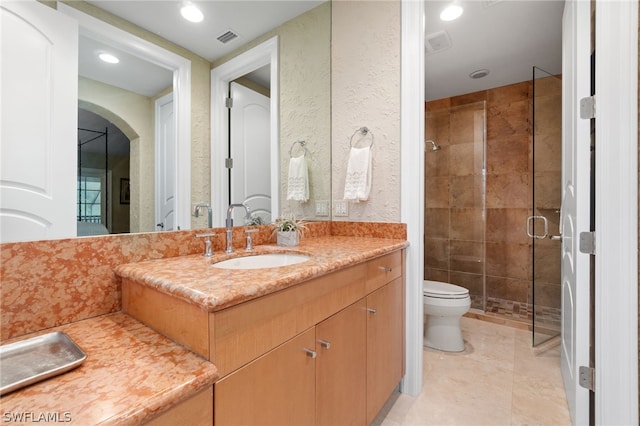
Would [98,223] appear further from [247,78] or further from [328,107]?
Result: [328,107]

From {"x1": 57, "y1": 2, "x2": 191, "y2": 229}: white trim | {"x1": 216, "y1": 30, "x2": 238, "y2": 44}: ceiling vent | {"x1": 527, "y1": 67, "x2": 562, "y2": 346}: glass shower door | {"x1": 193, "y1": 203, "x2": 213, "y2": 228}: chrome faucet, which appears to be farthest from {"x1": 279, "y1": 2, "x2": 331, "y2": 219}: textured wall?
{"x1": 527, "y1": 67, "x2": 562, "y2": 346}: glass shower door

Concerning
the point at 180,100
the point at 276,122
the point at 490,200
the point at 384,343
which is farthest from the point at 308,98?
the point at 490,200

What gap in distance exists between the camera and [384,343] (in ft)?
4.54

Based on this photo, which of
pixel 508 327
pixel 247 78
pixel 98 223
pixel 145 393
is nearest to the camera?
pixel 145 393

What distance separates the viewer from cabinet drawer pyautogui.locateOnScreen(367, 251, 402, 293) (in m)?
1.28

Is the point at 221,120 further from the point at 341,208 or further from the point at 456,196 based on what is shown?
the point at 456,196

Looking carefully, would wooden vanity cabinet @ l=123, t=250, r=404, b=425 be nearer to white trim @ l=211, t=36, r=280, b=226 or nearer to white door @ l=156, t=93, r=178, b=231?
white door @ l=156, t=93, r=178, b=231

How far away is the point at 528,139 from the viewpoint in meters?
2.85

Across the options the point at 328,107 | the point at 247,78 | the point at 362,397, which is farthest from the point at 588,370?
the point at 247,78

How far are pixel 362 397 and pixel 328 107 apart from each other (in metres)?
1.69

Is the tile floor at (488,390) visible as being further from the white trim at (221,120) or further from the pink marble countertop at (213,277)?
the white trim at (221,120)

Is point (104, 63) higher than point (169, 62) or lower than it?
lower

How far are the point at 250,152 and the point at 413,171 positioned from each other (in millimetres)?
913

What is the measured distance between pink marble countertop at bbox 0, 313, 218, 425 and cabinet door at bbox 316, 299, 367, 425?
1.48 feet
